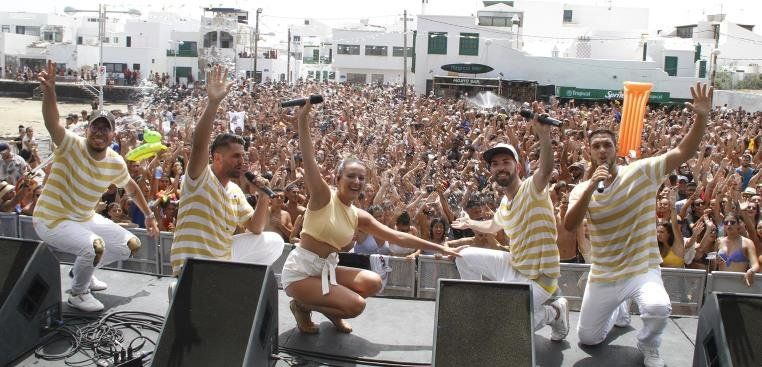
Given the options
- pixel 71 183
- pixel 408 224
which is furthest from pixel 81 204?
pixel 408 224

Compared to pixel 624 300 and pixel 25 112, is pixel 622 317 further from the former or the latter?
pixel 25 112

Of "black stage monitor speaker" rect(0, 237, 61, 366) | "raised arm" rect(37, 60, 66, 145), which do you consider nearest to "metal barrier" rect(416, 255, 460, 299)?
"black stage monitor speaker" rect(0, 237, 61, 366)

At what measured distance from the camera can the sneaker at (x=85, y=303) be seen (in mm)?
5051

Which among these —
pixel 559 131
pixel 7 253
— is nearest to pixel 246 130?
pixel 559 131

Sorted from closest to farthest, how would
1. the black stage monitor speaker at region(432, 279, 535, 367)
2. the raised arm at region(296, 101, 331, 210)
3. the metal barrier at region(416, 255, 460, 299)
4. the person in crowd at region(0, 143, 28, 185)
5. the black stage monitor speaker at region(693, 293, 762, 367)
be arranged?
1. the black stage monitor speaker at region(693, 293, 762, 367)
2. the black stage monitor speaker at region(432, 279, 535, 367)
3. the raised arm at region(296, 101, 331, 210)
4. the metal barrier at region(416, 255, 460, 299)
5. the person in crowd at region(0, 143, 28, 185)

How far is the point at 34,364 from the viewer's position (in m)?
4.23

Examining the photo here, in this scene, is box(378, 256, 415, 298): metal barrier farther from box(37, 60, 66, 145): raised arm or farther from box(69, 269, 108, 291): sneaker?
box(37, 60, 66, 145): raised arm

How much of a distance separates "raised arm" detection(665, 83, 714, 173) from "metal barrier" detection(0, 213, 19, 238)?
6.04m

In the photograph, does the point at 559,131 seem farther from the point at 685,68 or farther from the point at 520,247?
the point at 685,68

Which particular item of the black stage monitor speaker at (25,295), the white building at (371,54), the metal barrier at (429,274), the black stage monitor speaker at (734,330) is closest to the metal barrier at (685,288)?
the metal barrier at (429,274)

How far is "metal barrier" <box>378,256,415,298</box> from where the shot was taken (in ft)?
19.9

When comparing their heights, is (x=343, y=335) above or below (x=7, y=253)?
below

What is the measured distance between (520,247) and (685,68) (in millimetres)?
43221

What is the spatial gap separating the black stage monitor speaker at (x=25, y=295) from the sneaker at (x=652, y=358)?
3.73m
